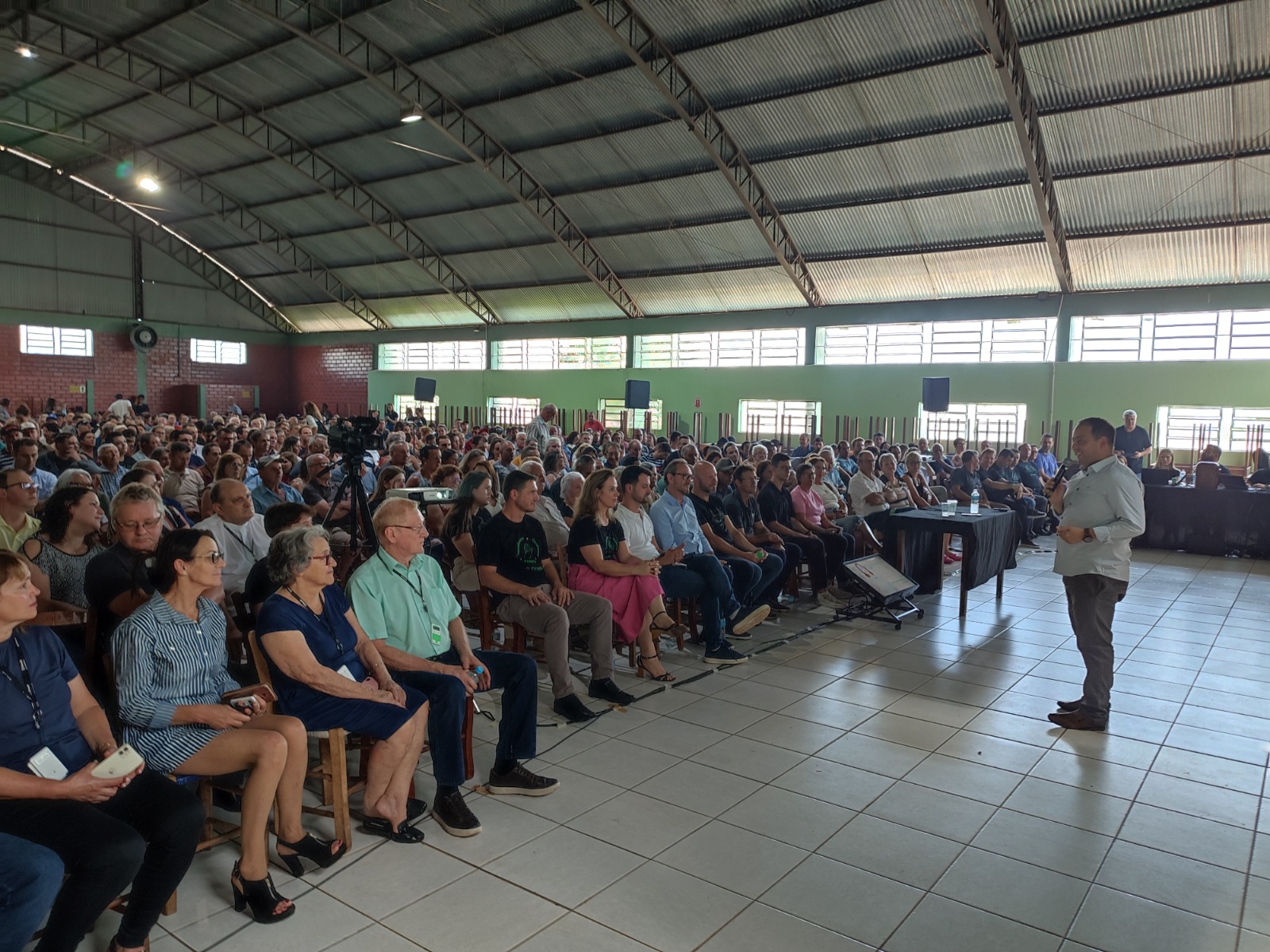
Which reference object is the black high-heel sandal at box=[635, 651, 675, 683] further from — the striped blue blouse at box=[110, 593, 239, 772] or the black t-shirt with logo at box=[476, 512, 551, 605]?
the striped blue blouse at box=[110, 593, 239, 772]

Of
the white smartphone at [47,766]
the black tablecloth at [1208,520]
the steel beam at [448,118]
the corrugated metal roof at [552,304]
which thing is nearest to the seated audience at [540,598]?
the white smartphone at [47,766]

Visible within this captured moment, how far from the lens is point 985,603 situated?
6.97 meters

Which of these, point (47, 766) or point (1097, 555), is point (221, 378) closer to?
point (47, 766)

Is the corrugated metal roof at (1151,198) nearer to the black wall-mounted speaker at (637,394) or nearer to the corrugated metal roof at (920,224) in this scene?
the corrugated metal roof at (920,224)

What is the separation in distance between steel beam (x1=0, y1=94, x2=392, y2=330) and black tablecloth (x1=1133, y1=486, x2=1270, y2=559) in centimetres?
2010

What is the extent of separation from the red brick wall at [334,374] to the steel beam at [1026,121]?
18788 millimetres

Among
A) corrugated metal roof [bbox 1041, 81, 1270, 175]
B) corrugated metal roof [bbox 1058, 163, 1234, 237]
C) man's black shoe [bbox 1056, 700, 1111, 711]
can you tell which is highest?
corrugated metal roof [bbox 1041, 81, 1270, 175]

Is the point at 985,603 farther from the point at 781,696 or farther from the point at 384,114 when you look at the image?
the point at 384,114

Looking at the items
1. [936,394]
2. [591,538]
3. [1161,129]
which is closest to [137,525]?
[591,538]

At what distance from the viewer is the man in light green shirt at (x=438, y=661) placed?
314cm

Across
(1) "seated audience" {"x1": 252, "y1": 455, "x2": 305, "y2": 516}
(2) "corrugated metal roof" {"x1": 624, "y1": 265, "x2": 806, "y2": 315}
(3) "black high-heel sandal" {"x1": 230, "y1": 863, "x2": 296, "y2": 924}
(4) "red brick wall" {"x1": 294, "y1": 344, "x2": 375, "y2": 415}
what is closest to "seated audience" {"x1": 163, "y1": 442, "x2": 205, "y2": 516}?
(1) "seated audience" {"x1": 252, "y1": 455, "x2": 305, "y2": 516}

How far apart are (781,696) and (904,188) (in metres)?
11.6

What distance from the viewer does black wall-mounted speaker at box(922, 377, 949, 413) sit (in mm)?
12875

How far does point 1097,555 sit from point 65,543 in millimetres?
4680
